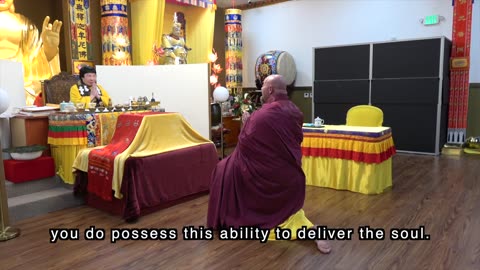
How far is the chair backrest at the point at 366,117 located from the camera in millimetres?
4496

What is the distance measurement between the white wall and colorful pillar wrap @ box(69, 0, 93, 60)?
379 centimetres

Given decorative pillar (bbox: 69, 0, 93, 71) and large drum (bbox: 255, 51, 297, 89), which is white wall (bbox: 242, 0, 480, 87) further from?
decorative pillar (bbox: 69, 0, 93, 71)

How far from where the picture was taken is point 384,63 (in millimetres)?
6098

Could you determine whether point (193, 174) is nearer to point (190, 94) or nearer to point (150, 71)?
point (190, 94)

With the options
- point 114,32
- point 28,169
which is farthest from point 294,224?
point 114,32

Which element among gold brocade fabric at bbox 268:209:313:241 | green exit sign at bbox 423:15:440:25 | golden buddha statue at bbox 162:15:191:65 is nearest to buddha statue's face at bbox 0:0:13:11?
golden buddha statue at bbox 162:15:191:65

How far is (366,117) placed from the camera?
4.55 m

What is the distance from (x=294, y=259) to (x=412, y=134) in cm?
429

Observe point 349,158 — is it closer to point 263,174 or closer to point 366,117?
point 366,117

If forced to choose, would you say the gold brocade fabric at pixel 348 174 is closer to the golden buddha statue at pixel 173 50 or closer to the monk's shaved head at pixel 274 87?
the monk's shaved head at pixel 274 87

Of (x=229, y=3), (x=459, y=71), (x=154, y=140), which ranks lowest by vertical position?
(x=154, y=140)

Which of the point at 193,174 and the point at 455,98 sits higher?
the point at 455,98

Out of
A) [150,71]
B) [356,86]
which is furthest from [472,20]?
[150,71]

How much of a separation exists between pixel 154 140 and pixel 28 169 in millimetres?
1192
